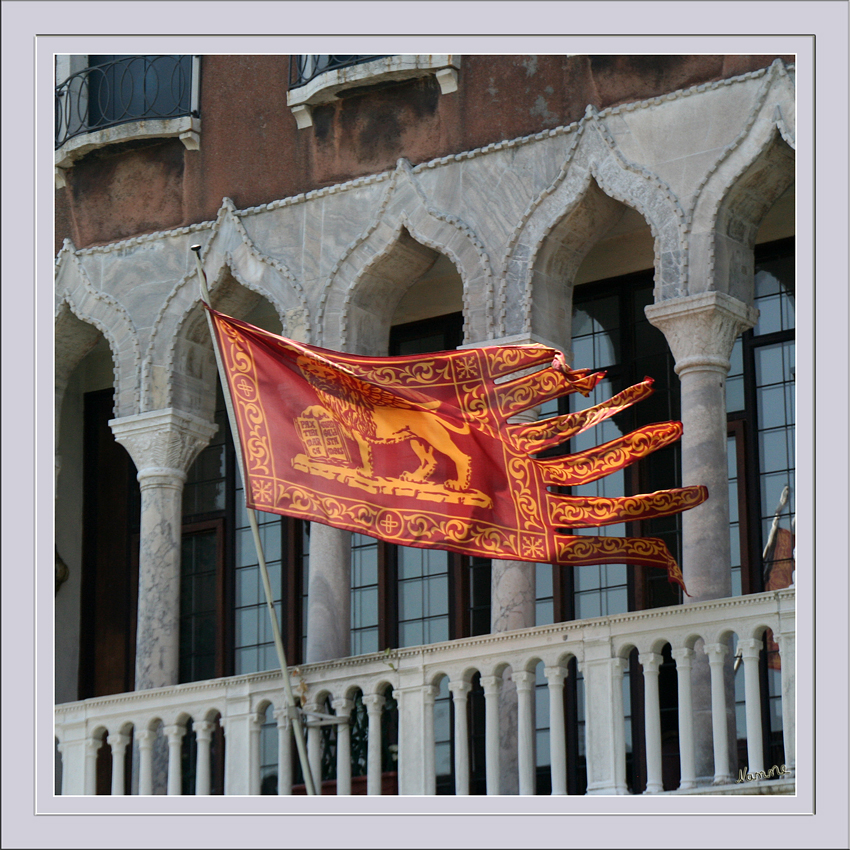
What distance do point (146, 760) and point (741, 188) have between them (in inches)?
206

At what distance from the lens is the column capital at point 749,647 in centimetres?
1030

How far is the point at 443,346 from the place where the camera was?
596 inches

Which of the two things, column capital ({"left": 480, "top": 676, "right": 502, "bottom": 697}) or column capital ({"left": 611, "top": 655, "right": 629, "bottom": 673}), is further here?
column capital ({"left": 480, "top": 676, "right": 502, "bottom": 697})

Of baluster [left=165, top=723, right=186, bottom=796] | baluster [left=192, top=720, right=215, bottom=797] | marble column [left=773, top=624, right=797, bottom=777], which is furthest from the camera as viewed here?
baluster [left=165, top=723, right=186, bottom=796]

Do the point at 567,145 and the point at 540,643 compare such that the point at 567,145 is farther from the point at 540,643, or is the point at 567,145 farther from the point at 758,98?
the point at 540,643

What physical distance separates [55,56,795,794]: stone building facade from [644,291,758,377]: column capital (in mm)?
16

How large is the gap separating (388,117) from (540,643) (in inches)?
167

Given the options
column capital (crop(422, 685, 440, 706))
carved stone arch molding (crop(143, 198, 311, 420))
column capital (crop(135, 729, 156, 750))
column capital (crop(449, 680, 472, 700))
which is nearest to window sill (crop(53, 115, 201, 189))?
carved stone arch molding (crop(143, 198, 311, 420))

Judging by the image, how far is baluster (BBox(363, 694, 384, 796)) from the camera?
11445 millimetres

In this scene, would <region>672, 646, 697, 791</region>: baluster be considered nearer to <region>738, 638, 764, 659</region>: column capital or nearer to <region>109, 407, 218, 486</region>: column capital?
<region>738, 638, 764, 659</region>: column capital

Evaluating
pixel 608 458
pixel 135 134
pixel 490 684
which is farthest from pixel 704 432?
pixel 135 134

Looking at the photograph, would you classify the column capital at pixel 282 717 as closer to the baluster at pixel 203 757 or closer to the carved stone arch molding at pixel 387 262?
the baluster at pixel 203 757

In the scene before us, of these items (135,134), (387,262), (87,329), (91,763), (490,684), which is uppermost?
(135,134)

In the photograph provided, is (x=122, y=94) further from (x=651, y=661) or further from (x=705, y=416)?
(x=651, y=661)
